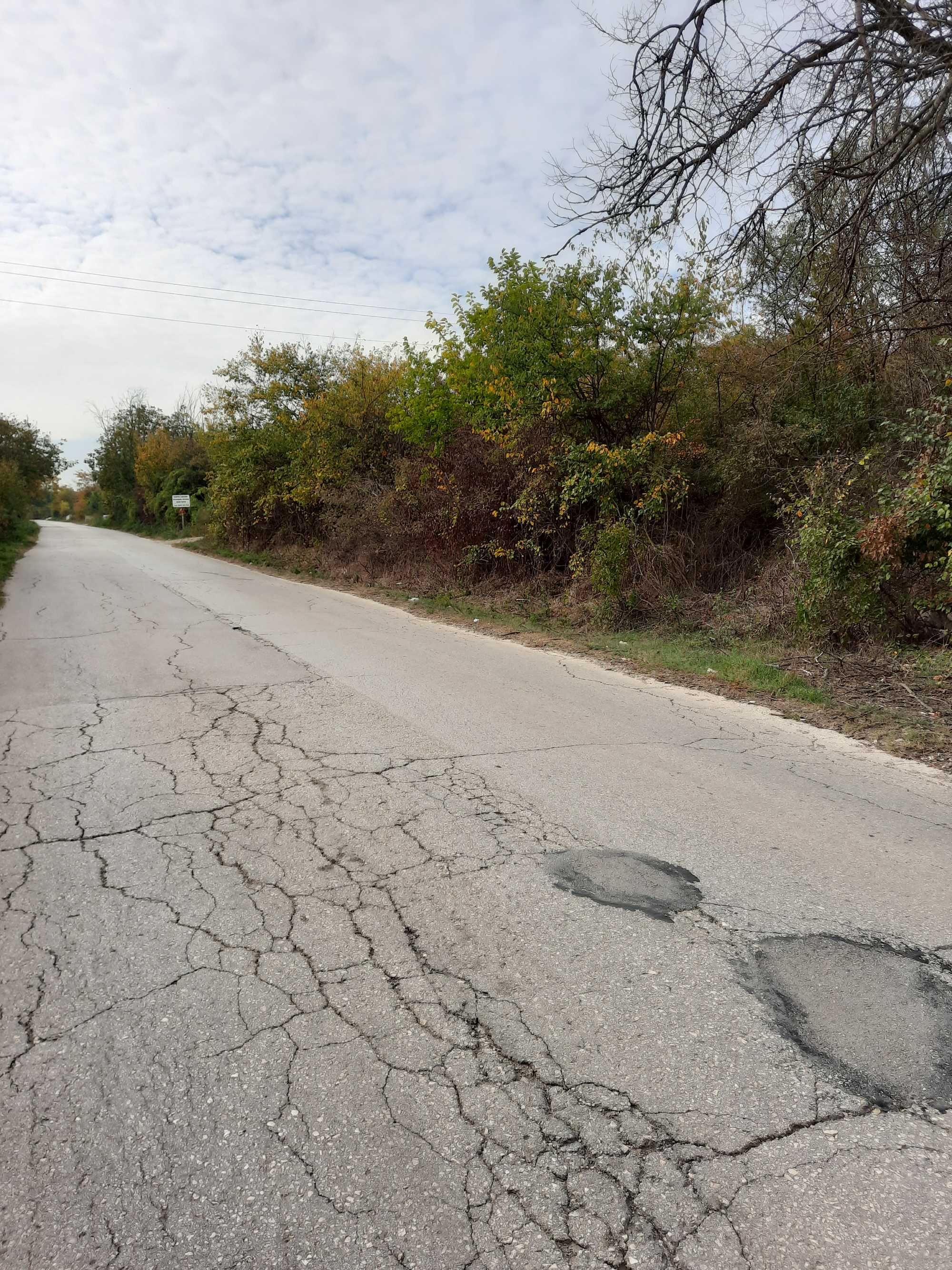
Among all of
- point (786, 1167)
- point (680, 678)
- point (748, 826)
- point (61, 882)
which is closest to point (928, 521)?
point (680, 678)

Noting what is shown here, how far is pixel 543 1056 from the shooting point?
96.7 inches

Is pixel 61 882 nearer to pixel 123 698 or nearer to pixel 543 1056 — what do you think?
pixel 543 1056

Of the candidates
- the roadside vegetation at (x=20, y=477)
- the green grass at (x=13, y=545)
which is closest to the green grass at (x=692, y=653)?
the green grass at (x=13, y=545)

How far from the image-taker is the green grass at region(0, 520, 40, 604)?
18.9 metres

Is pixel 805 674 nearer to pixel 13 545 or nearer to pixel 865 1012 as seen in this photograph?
pixel 865 1012

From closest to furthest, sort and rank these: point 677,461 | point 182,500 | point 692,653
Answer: point 692,653
point 677,461
point 182,500

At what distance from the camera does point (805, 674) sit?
782cm

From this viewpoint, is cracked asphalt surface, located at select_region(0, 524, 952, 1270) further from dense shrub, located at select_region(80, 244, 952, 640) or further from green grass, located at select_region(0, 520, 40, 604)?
green grass, located at select_region(0, 520, 40, 604)

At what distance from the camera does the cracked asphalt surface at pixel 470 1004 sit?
1.92 meters

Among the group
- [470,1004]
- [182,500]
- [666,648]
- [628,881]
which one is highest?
[182,500]

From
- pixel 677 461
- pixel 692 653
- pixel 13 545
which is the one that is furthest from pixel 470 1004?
pixel 13 545

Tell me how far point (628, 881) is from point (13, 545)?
31.0 m

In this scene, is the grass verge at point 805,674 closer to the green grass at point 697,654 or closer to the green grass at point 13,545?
the green grass at point 697,654

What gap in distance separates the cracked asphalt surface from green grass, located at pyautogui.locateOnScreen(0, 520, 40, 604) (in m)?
12.1
